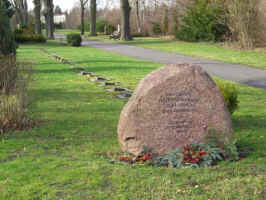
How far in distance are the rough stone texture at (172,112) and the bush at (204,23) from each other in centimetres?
2378

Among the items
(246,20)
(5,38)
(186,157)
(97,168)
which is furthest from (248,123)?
(246,20)

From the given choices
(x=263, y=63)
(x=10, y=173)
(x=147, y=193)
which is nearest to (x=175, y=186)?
(x=147, y=193)

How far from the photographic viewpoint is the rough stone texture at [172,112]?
18.4ft

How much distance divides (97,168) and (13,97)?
2887mm

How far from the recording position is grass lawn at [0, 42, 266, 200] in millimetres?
4453

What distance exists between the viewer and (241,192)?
173 inches

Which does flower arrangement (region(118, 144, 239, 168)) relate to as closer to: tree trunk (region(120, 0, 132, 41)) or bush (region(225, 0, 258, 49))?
bush (region(225, 0, 258, 49))

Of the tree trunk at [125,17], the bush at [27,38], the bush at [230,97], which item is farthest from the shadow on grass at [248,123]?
the bush at [27,38]

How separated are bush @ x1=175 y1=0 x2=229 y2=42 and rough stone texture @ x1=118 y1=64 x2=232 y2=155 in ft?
78.0

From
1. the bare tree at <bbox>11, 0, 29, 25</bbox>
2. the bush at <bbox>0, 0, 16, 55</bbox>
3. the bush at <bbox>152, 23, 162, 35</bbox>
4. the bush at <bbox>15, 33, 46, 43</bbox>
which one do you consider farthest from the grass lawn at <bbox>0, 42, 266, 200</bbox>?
the bare tree at <bbox>11, 0, 29, 25</bbox>

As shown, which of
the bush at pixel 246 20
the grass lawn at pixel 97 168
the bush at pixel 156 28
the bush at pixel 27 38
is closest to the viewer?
the grass lawn at pixel 97 168

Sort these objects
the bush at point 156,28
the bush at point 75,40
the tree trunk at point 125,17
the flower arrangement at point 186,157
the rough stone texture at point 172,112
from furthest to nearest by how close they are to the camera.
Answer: the bush at point 156,28, the tree trunk at point 125,17, the bush at point 75,40, the rough stone texture at point 172,112, the flower arrangement at point 186,157

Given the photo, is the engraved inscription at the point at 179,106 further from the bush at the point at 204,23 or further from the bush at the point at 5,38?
the bush at the point at 204,23

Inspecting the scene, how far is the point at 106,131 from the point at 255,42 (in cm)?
2065
